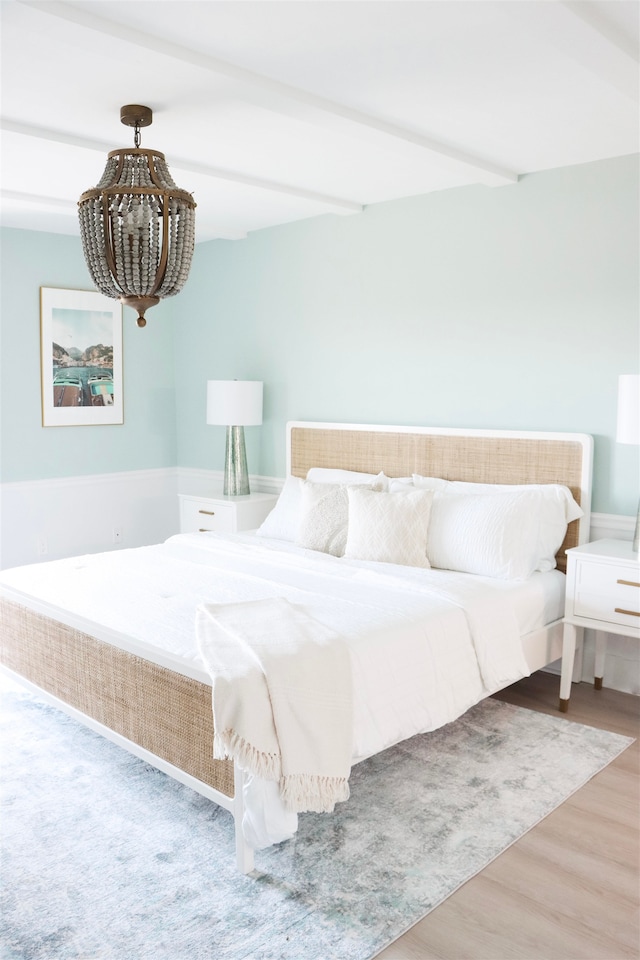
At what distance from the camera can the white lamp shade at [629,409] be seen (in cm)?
336

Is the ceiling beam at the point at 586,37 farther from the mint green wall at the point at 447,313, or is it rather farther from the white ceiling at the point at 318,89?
the mint green wall at the point at 447,313

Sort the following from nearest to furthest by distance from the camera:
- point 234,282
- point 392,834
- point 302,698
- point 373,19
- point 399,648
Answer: point 373,19
point 302,698
point 392,834
point 399,648
point 234,282

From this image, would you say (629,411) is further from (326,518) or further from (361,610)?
(326,518)

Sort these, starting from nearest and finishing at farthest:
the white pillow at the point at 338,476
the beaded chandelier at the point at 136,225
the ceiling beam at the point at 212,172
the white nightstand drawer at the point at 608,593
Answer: the beaded chandelier at the point at 136,225
the ceiling beam at the point at 212,172
the white nightstand drawer at the point at 608,593
the white pillow at the point at 338,476

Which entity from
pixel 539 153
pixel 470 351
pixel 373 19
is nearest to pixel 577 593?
pixel 470 351

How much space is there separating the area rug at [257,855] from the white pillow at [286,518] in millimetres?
1488

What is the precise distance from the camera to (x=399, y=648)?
2.81 metres

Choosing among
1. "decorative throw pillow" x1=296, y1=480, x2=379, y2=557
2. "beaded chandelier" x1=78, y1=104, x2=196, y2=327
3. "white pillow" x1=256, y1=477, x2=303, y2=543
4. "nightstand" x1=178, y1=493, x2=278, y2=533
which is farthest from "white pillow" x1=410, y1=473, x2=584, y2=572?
"beaded chandelier" x1=78, y1=104, x2=196, y2=327

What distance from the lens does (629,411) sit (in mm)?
3385

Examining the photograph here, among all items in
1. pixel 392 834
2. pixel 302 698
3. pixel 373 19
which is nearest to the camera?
pixel 373 19

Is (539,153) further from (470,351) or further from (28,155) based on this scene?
(28,155)

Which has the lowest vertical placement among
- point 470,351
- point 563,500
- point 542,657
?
point 542,657

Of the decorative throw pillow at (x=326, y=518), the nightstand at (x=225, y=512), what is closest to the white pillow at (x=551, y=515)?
the decorative throw pillow at (x=326, y=518)

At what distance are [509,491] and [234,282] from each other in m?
2.63
